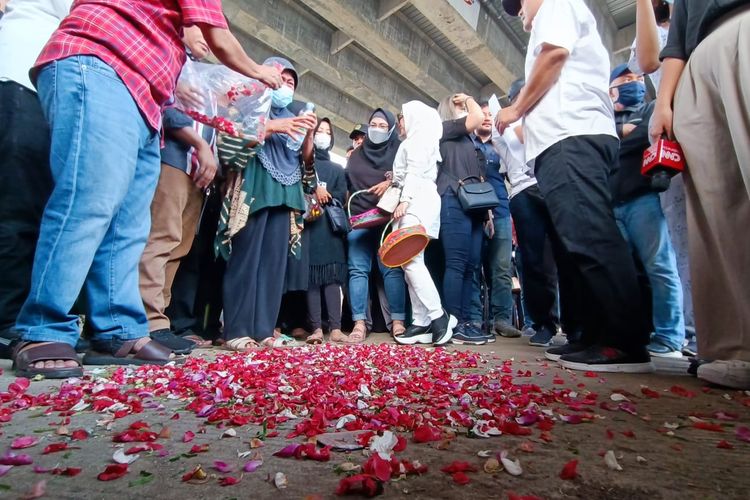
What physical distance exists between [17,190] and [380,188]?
8.01 ft

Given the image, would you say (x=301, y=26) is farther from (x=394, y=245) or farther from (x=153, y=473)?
(x=153, y=473)

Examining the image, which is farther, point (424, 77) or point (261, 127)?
point (424, 77)

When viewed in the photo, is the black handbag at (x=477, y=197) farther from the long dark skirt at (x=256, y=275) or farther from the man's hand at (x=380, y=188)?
the long dark skirt at (x=256, y=275)

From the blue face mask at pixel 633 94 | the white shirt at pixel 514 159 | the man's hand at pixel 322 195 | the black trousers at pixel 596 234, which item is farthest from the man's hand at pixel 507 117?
the man's hand at pixel 322 195

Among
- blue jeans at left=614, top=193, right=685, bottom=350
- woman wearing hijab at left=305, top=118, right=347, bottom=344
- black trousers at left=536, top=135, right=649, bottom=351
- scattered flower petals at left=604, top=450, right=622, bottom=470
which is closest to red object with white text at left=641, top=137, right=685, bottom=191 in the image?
black trousers at left=536, top=135, right=649, bottom=351

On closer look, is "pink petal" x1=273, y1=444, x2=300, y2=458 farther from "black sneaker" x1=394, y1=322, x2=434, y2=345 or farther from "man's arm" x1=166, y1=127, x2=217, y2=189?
"black sneaker" x1=394, y1=322, x2=434, y2=345

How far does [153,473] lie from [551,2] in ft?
7.66

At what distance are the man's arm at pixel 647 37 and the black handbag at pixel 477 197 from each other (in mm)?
1291

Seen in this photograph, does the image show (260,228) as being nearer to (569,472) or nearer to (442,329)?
(442,329)

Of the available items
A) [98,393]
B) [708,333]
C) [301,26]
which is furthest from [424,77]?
[98,393]

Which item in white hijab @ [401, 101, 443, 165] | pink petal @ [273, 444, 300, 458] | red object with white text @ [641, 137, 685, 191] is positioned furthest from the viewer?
white hijab @ [401, 101, 443, 165]

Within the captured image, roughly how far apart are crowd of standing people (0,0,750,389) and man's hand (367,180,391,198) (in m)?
0.31

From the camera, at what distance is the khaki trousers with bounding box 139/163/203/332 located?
2139mm

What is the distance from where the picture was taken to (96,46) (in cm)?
149
